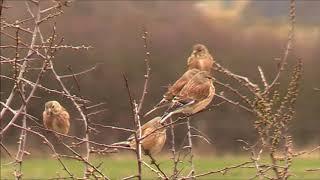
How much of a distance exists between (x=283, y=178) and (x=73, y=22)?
934 centimetres

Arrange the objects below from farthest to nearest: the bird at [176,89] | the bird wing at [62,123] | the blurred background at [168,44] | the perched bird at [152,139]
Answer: the blurred background at [168,44] < the bird wing at [62,123] < the perched bird at [152,139] < the bird at [176,89]

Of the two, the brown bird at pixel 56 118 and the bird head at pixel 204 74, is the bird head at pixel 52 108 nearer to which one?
the brown bird at pixel 56 118

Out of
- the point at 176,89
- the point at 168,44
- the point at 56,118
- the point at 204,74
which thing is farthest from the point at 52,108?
the point at 168,44

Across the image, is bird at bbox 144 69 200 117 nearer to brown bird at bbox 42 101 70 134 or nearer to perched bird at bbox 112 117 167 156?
perched bird at bbox 112 117 167 156

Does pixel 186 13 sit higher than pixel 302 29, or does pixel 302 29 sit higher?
pixel 186 13

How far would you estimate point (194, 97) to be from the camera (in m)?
4.68

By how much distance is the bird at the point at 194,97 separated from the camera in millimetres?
4621

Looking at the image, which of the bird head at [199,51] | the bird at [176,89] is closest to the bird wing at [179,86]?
the bird at [176,89]

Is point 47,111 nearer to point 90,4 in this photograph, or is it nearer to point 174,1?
point 90,4

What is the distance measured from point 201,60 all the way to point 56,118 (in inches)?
60.5

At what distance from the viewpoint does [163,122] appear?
15.1ft

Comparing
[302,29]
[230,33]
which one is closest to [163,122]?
[302,29]

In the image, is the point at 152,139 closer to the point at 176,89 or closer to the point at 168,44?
the point at 176,89

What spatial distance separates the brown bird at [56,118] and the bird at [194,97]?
1655 mm
